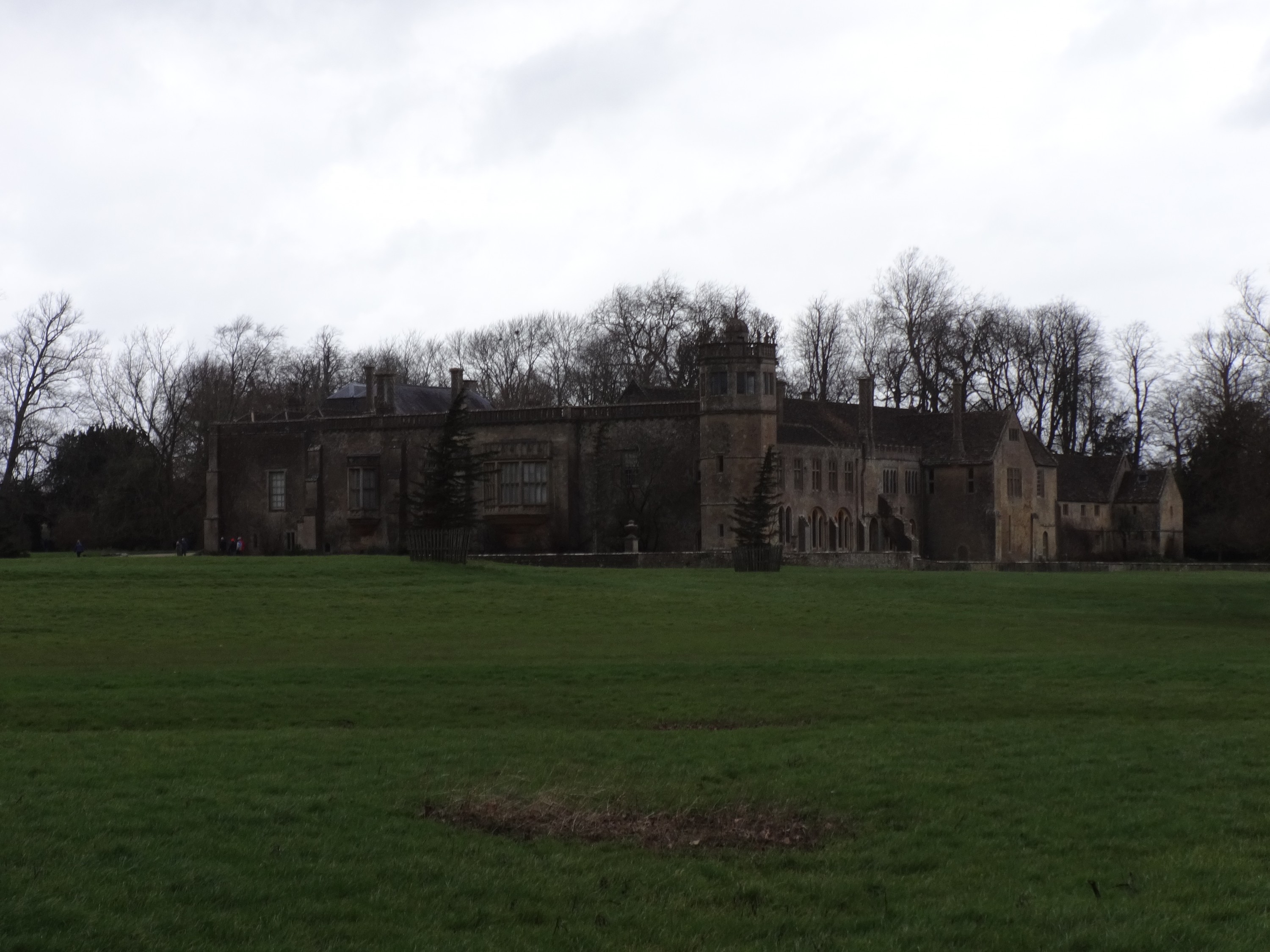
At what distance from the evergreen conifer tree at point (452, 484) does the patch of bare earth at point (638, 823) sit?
120 feet

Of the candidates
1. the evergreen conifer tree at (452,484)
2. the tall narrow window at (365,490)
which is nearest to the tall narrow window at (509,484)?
the tall narrow window at (365,490)

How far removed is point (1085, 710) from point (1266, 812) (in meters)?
7.17

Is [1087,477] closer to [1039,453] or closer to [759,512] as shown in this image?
[1039,453]

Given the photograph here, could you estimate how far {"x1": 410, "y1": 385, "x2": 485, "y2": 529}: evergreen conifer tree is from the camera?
5075 centimetres

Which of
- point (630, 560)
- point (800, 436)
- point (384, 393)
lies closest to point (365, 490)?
point (384, 393)

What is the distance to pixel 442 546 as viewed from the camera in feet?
158

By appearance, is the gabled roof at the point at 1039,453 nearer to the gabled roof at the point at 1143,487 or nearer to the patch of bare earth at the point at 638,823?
the gabled roof at the point at 1143,487

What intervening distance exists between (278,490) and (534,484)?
512 inches

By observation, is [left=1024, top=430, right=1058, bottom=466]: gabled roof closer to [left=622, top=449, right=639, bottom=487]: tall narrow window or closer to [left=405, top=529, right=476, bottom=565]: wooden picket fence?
[left=622, top=449, right=639, bottom=487]: tall narrow window

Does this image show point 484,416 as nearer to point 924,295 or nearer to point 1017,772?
point 924,295

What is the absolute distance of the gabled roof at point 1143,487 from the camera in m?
87.4

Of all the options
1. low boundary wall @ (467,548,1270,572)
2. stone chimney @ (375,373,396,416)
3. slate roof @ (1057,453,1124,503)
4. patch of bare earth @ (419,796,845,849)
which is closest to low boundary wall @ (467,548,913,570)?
low boundary wall @ (467,548,1270,572)

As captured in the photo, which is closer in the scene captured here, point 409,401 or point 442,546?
point 442,546

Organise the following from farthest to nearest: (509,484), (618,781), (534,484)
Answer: (509,484)
(534,484)
(618,781)
